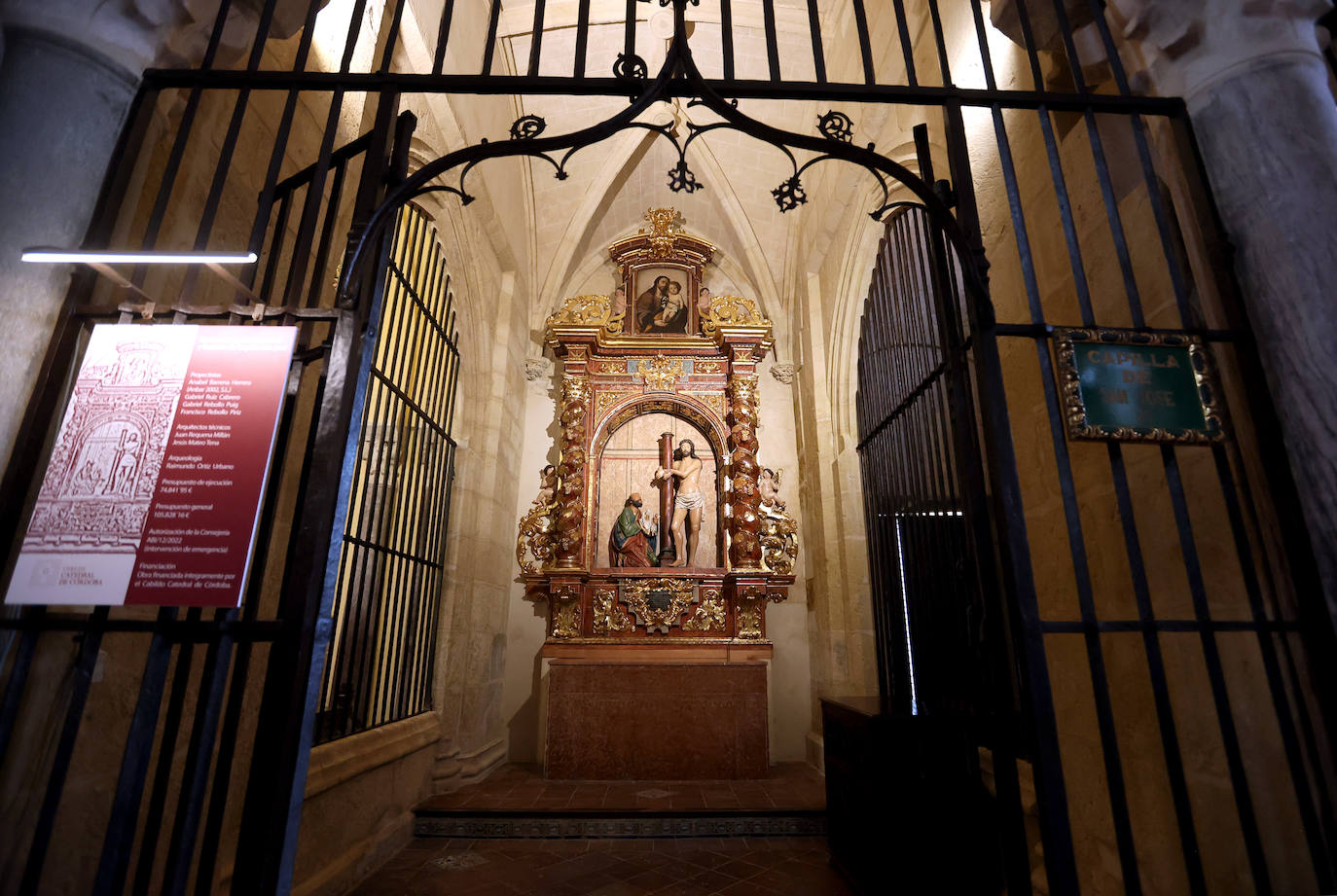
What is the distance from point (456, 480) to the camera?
6035mm

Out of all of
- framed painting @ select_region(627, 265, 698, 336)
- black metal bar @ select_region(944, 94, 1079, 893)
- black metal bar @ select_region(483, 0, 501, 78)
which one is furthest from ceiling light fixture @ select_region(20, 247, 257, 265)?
framed painting @ select_region(627, 265, 698, 336)

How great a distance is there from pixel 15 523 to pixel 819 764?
20.5 feet

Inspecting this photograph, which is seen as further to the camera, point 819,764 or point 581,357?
point 581,357

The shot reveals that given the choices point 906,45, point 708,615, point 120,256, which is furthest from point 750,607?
point 120,256

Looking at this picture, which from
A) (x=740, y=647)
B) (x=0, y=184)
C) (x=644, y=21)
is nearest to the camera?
(x=0, y=184)

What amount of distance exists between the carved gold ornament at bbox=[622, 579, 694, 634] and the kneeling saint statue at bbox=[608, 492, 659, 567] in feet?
1.13

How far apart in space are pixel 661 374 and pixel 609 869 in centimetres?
526

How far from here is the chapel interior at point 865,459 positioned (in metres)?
1.70

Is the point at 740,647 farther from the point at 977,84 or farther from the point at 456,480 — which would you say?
the point at 977,84

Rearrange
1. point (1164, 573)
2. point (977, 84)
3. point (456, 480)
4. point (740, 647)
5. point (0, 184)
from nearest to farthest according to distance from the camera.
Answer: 1. point (0, 184)
2. point (1164, 573)
3. point (977, 84)
4. point (456, 480)
5. point (740, 647)

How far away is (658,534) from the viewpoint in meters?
7.30

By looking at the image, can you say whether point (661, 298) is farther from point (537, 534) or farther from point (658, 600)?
point (658, 600)

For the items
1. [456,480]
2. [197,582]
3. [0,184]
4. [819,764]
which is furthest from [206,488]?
[819,764]

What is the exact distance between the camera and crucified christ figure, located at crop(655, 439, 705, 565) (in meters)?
7.25
